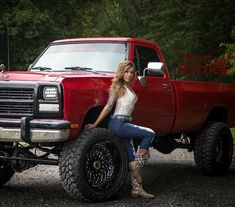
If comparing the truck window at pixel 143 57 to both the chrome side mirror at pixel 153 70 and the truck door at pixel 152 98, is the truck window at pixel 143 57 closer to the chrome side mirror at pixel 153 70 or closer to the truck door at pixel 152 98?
the truck door at pixel 152 98

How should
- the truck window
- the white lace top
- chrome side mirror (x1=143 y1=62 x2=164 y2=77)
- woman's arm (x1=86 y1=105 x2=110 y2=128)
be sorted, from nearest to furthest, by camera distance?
woman's arm (x1=86 y1=105 x2=110 y2=128) < the white lace top < chrome side mirror (x1=143 y1=62 x2=164 y2=77) < the truck window

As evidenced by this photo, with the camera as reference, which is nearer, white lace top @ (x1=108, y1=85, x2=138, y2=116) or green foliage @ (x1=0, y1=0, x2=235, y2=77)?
white lace top @ (x1=108, y1=85, x2=138, y2=116)

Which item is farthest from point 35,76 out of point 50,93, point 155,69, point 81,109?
point 155,69

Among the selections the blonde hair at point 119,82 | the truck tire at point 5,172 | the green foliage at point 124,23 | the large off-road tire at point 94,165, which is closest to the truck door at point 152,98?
the blonde hair at point 119,82

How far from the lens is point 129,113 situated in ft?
21.7

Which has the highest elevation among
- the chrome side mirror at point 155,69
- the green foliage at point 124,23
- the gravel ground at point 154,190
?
the green foliage at point 124,23

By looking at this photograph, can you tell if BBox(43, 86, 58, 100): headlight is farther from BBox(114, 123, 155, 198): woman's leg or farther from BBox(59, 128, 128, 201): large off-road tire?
BBox(114, 123, 155, 198): woman's leg

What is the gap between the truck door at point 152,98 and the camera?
289 inches

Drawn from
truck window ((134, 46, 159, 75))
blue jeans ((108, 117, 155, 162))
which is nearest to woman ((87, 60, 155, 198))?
blue jeans ((108, 117, 155, 162))

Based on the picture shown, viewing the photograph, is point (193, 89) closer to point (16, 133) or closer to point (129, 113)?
point (129, 113)

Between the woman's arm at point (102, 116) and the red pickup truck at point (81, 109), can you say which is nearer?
the red pickup truck at point (81, 109)

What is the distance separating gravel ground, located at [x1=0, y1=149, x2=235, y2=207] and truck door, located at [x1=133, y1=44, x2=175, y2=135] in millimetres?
903

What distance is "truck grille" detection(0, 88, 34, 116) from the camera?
6278 mm

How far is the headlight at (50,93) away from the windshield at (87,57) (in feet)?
4.21
